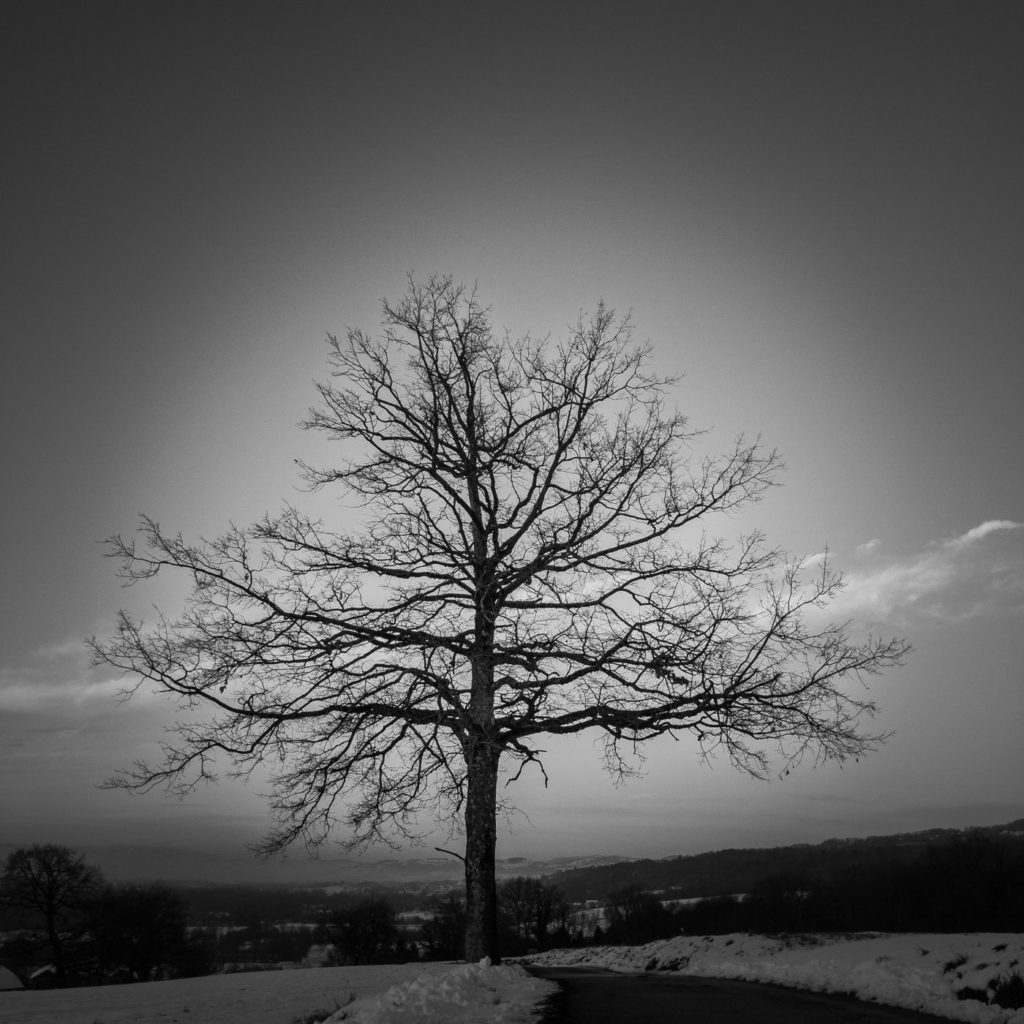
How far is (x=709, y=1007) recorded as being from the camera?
352 inches

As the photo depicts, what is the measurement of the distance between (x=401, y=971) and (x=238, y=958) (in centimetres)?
9220

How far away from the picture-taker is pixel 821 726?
10492 mm

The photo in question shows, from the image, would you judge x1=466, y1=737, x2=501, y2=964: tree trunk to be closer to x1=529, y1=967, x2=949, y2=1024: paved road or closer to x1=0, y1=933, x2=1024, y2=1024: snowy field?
x1=0, y1=933, x2=1024, y2=1024: snowy field

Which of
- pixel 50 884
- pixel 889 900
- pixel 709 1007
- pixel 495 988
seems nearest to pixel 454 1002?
pixel 495 988

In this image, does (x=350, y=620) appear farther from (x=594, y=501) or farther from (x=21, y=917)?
(x=21, y=917)

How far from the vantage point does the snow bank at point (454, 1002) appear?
7102mm

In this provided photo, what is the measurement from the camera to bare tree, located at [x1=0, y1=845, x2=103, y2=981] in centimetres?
4781

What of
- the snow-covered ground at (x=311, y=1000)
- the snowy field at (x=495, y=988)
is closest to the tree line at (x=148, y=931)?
the snow-covered ground at (x=311, y=1000)

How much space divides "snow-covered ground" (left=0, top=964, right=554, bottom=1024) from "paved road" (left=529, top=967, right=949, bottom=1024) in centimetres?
52

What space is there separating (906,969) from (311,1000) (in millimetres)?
10684

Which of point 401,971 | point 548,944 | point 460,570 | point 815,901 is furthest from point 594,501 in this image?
point 548,944

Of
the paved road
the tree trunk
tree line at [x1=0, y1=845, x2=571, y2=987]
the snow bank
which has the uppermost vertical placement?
the tree trunk

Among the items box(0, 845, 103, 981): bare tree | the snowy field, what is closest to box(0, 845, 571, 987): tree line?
box(0, 845, 103, 981): bare tree

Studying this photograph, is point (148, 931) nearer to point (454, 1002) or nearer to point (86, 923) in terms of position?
point (86, 923)
